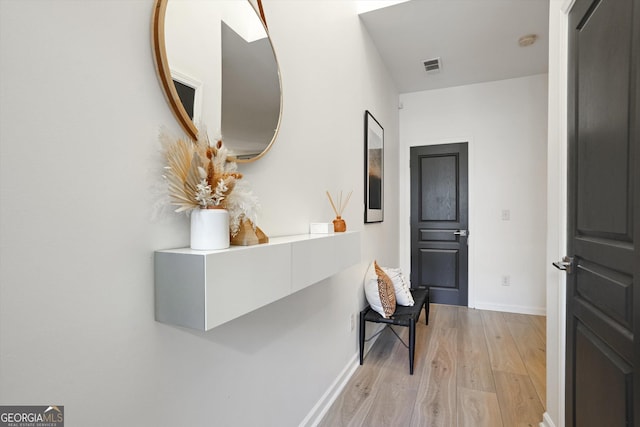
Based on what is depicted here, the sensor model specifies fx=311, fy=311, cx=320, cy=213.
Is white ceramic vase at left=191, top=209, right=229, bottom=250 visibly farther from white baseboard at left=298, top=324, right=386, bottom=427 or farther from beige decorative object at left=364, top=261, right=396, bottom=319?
beige decorative object at left=364, top=261, right=396, bottom=319

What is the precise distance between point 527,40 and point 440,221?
2.11 meters

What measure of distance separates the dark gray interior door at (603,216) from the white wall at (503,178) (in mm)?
2543

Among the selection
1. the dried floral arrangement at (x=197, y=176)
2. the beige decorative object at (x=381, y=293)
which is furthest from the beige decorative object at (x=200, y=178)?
the beige decorative object at (x=381, y=293)

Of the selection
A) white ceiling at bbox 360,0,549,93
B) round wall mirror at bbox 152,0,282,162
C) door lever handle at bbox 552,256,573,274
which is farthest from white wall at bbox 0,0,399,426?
white ceiling at bbox 360,0,549,93

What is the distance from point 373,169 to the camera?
2.89 m

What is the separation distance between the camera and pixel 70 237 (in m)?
0.67

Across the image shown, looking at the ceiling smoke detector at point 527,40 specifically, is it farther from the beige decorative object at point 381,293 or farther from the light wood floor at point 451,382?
the light wood floor at point 451,382

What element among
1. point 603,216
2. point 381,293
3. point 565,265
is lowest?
point 381,293

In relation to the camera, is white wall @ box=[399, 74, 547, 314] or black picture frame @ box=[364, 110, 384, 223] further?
white wall @ box=[399, 74, 547, 314]

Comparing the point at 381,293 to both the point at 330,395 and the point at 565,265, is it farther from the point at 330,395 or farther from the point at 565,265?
the point at 565,265

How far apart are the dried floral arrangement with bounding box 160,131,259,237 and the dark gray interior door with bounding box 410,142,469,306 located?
3594mm

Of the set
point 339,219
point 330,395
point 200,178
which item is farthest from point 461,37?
point 330,395

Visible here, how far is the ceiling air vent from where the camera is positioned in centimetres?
335

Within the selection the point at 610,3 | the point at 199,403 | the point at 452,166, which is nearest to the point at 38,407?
the point at 199,403
